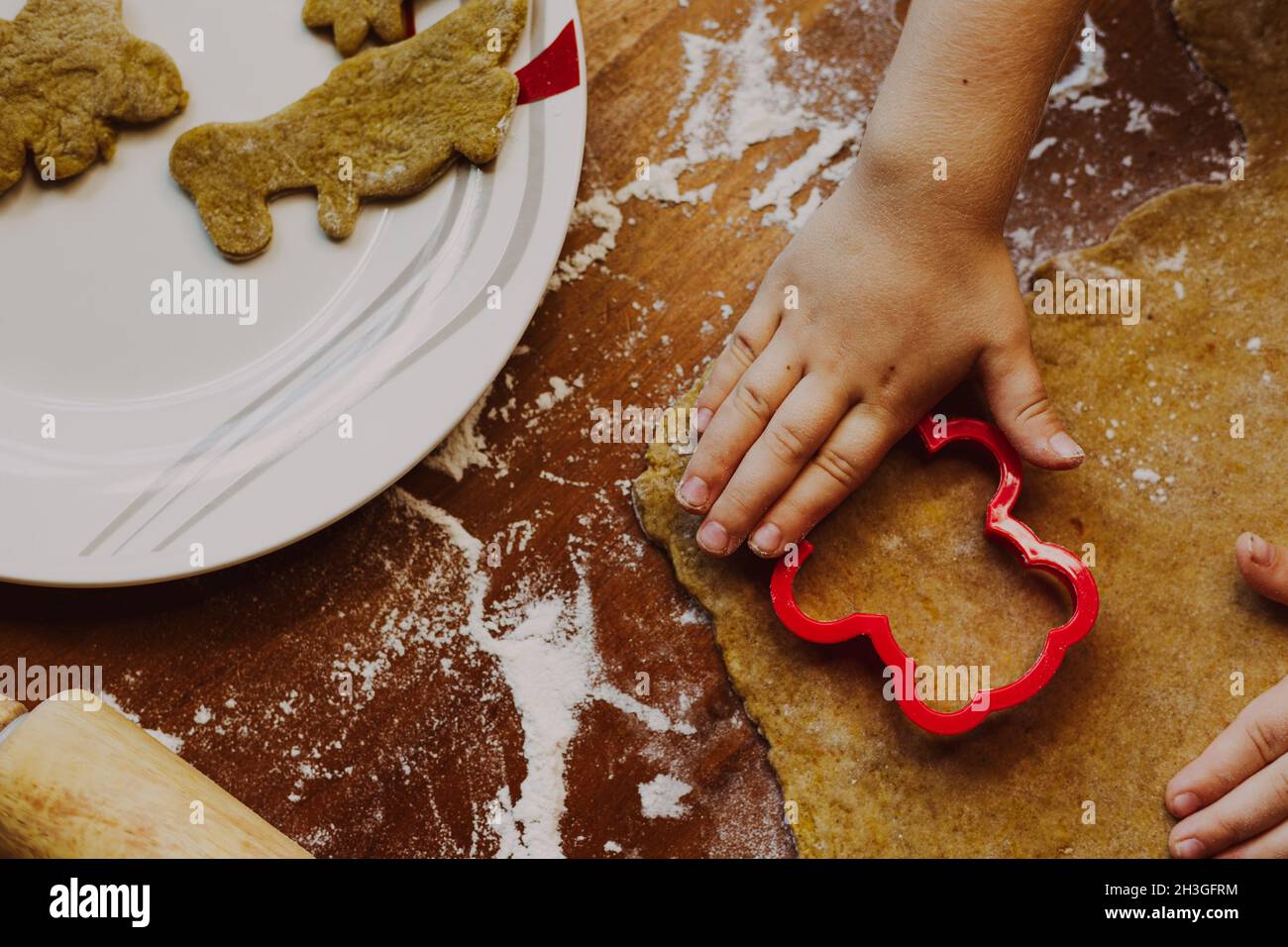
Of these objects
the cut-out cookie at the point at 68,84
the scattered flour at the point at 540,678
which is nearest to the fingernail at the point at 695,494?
the scattered flour at the point at 540,678

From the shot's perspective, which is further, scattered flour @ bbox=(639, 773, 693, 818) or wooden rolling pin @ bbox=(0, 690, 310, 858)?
scattered flour @ bbox=(639, 773, 693, 818)

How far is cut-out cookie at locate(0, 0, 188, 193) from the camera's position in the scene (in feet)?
2.75

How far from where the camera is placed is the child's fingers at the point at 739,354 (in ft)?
2.83

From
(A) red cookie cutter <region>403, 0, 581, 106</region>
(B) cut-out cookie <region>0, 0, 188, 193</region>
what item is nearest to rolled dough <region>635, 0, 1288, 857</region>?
(A) red cookie cutter <region>403, 0, 581, 106</region>

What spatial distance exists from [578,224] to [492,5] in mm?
202

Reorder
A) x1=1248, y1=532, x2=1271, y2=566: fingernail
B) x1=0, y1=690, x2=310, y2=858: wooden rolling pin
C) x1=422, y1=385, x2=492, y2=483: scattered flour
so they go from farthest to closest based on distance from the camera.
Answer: x1=422, y1=385, x2=492, y2=483: scattered flour → x1=1248, y1=532, x2=1271, y2=566: fingernail → x1=0, y1=690, x2=310, y2=858: wooden rolling pin

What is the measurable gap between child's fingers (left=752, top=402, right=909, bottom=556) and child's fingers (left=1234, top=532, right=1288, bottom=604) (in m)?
0.29

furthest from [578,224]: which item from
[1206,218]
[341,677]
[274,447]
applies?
[1206,218]

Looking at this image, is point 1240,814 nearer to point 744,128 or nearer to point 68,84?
point 744,128

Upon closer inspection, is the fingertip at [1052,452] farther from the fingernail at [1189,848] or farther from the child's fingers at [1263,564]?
the fingernail at [1189,848]

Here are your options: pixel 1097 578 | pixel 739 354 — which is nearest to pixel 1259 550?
pixel 1097 578

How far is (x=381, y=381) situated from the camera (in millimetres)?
835

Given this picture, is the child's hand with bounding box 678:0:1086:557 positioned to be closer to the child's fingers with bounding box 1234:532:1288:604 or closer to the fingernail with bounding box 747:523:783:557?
the fingernail with bounding box 747:523:783:557

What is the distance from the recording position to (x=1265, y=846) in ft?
2.59
